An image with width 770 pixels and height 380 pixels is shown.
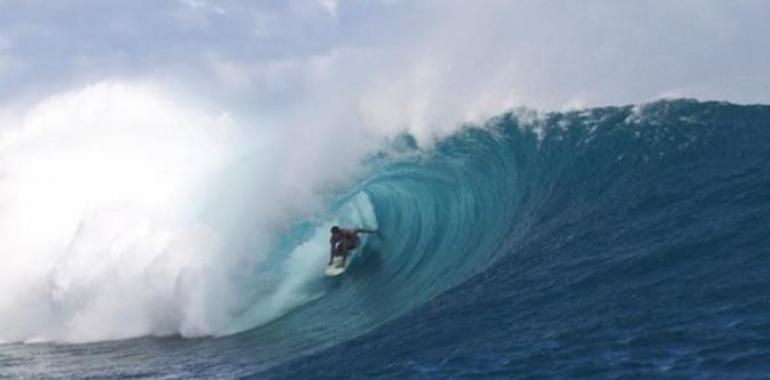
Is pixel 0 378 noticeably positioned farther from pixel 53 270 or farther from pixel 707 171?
pixel 707 171

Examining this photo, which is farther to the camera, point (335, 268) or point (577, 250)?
point (335, 268)

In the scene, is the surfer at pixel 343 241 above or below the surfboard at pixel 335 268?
above

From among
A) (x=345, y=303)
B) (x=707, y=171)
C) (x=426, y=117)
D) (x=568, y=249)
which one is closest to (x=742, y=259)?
(x=568, y=249)

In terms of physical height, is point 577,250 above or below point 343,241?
below

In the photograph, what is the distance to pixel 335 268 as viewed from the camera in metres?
17.0

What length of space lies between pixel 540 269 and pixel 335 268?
5.53 meters

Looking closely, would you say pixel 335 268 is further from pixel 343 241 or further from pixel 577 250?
pixel 577 250

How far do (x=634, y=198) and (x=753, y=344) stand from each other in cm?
638

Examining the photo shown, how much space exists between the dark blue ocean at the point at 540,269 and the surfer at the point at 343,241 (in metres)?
0.33

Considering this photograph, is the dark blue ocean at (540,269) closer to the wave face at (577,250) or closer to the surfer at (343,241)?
the wave face at (577,250)

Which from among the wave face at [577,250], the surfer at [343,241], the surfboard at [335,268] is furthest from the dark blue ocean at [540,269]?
the surfer at [343,241]

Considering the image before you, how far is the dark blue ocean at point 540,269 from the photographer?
8.82 m

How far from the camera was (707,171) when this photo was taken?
14109 mm

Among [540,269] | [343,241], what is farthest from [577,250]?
[343,241]
